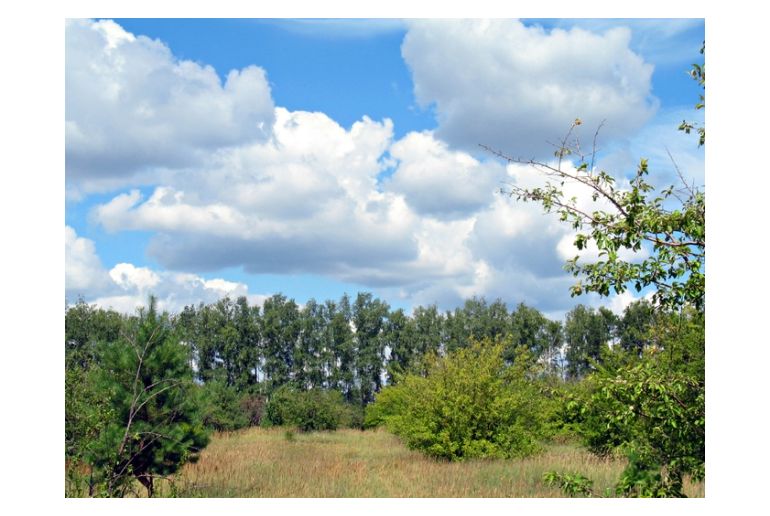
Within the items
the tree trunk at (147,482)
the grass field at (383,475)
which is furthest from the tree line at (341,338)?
the tree trunk at (147,482)

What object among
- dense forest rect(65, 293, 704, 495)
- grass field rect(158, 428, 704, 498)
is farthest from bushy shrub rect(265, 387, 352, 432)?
grass field rect(158, 428, 704, 498)

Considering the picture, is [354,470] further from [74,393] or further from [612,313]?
[612,313]

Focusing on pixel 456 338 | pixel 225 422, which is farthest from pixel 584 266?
pixel 456 338

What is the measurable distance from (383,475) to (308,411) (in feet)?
43.2

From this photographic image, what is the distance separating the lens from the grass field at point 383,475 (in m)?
9.77

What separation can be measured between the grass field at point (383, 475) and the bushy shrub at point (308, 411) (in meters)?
7.64

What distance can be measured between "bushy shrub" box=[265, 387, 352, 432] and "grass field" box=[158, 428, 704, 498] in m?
7.64

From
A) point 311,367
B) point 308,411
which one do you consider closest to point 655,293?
point 308,411

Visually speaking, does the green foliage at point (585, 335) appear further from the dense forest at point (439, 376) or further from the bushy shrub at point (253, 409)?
the bushy shrub at point (253, 409)

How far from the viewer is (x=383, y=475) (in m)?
11.5

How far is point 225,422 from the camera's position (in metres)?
23.9

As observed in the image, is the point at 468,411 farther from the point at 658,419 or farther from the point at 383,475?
the point at 658,419

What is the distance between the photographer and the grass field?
977cm
